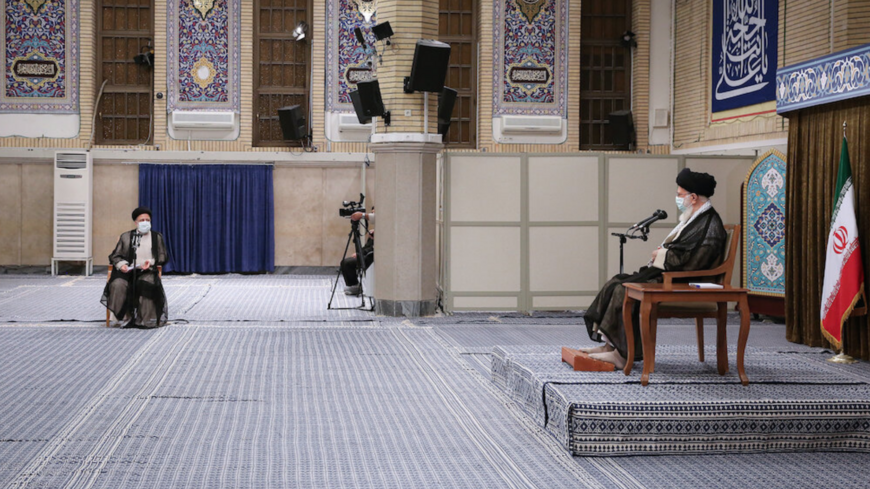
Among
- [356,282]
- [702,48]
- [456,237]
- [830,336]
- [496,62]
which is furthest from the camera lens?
[496,62]

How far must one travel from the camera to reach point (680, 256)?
15.2 feet

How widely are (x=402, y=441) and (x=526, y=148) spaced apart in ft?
30.3

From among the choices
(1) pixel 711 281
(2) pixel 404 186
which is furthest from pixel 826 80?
(2) pixel 404 186

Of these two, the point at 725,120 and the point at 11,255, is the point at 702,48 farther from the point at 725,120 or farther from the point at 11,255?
the point at 11,255

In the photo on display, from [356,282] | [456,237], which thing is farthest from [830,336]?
[356,282]

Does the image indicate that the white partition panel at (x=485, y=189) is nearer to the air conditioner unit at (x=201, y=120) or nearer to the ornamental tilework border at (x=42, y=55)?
the air conditioner unit at (x=201, y=120)

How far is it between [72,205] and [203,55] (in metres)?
2.84

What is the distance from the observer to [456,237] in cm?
867

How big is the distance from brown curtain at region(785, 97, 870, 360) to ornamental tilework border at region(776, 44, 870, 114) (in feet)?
0.37

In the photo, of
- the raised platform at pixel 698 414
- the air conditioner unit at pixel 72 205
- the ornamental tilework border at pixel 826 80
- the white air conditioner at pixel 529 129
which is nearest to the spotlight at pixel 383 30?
the ornamental tilework border at pixel 826 80

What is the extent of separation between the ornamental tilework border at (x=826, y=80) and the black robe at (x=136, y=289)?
5.26 m

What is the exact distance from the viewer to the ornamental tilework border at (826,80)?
6.00 m

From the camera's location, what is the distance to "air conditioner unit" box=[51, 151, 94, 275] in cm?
1259

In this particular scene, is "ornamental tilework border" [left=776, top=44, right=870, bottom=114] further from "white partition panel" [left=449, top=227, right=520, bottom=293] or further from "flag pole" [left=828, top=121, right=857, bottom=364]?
"white partition panel" [left=449, top=227, right=520, bottom=293]
